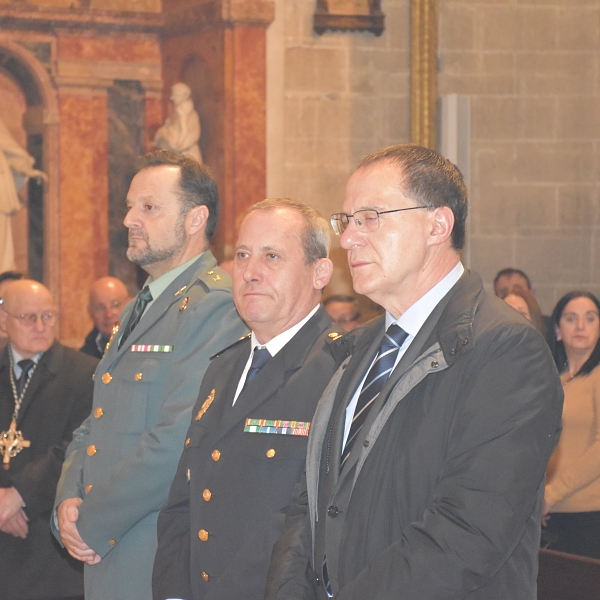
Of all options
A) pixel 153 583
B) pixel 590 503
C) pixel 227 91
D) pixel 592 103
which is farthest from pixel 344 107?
pixel 153 583

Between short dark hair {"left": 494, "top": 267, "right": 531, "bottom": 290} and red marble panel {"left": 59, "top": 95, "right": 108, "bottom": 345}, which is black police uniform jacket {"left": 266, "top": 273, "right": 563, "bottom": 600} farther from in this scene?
red marble panel {"left": 59, "top": 95, "right": 108, "bottom": 345}

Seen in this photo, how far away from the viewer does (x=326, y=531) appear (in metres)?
2.21

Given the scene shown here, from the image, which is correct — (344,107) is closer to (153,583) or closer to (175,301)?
(175,301)

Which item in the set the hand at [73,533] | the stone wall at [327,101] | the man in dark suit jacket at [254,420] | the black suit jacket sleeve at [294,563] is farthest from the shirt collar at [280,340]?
the stone wall at [327,101]

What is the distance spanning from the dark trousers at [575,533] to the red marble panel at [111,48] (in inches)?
205

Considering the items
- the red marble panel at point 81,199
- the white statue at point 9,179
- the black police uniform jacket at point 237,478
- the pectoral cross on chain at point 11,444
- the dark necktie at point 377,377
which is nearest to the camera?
the dark necktie at point 377,377

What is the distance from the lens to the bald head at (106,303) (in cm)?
652

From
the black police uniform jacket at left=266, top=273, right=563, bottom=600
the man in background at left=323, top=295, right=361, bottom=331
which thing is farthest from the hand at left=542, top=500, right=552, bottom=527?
the black police uniform jacket at left=266, top=273, right=563, bottom=600

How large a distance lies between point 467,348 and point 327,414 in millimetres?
431

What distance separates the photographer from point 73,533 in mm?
3205

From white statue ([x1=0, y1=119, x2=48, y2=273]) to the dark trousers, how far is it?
4.79 meters

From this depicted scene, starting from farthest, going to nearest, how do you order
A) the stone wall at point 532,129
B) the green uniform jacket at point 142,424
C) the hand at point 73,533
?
the stone wall at point 532,129
the hand at point 73,533
the green uniform jacket at point 142,424

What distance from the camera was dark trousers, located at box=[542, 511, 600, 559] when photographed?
186 inches

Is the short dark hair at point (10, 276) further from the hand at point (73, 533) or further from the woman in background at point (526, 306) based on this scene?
the hand at point (73, 533)
